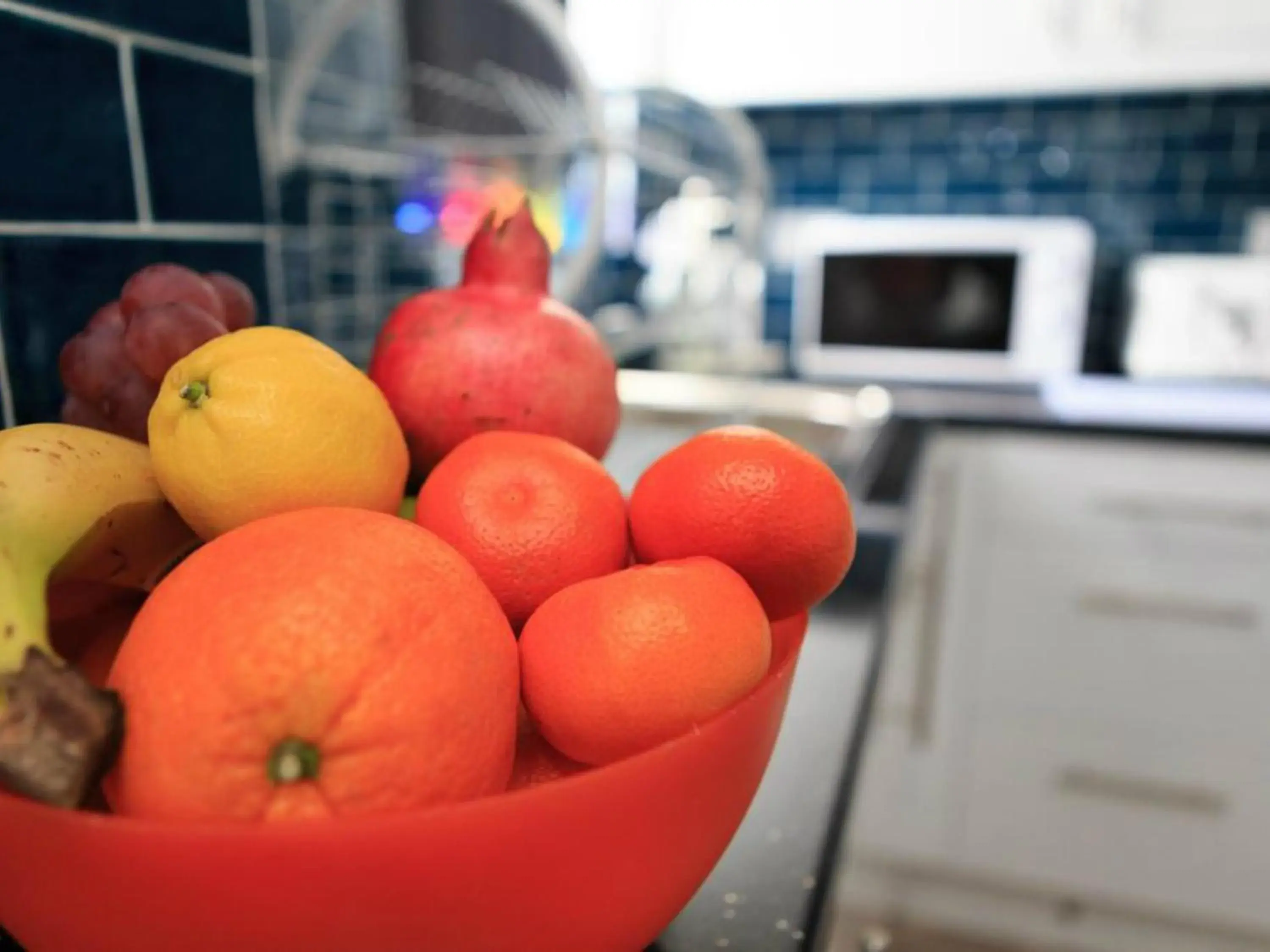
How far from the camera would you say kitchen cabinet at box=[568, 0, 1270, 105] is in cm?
160

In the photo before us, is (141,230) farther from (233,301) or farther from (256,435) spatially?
(256,435)

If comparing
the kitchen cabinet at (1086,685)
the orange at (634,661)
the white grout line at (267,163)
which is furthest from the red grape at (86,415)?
the kitchen cabinet at (1086,685)

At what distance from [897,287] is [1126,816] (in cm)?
97

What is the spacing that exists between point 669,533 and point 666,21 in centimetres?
175

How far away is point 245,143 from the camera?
0.71 m

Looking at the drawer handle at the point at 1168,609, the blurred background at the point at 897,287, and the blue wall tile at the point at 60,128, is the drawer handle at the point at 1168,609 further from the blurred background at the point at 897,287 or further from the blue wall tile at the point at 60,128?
the blue wall tile at the point at 60,128

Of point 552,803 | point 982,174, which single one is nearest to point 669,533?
point 552,803

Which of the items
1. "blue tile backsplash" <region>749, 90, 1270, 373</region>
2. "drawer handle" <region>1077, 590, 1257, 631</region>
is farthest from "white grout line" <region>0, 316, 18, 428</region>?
"blue tile backsplash" <region>749, 90, 1270, 373</region>

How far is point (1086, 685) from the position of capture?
145cm

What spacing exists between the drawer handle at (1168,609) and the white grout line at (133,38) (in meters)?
1.34

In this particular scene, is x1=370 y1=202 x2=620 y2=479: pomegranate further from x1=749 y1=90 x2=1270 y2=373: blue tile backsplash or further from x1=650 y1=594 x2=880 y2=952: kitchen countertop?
x1=749 y1=90 x2=1270 y2=373: blue tile backsplash

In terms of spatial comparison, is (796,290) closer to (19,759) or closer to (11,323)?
(11,323)

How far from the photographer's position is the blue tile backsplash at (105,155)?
1.68 ft

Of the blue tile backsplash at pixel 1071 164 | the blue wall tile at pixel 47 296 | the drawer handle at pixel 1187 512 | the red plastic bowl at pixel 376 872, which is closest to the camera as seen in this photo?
the red plastic bowl at pixel 376 872
